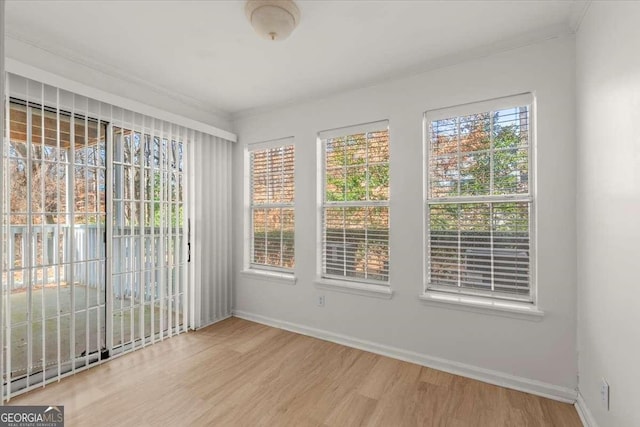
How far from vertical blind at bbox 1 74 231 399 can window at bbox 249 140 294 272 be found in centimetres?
51

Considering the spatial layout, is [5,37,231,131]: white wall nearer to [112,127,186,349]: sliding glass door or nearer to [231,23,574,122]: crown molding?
[112,127,186,349]: sliding glass door

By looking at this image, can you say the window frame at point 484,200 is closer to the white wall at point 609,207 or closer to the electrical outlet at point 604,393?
the white wall at point 609,207

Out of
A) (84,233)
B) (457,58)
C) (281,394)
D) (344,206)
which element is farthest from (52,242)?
(457,58)

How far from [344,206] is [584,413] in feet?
8.00

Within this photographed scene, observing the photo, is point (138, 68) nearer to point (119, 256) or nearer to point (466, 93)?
point (119, 256)

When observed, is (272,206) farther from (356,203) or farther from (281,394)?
(281,394)

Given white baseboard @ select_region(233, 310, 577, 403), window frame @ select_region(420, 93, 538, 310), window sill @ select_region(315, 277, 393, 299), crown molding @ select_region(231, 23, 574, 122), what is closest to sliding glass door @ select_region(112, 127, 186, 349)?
white baseboard @ select_region(233, 310, 577, 403)

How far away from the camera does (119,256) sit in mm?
3211

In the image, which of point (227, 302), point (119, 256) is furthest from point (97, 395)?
point (227, 302)

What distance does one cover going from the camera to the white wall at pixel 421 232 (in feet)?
8.25

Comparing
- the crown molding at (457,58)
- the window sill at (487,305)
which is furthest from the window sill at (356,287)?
the crown molding at (457,58)

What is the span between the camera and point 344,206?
3.56 m

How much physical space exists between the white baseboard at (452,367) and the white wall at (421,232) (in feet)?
0.06

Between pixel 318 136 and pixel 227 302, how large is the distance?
2332 millimetres
